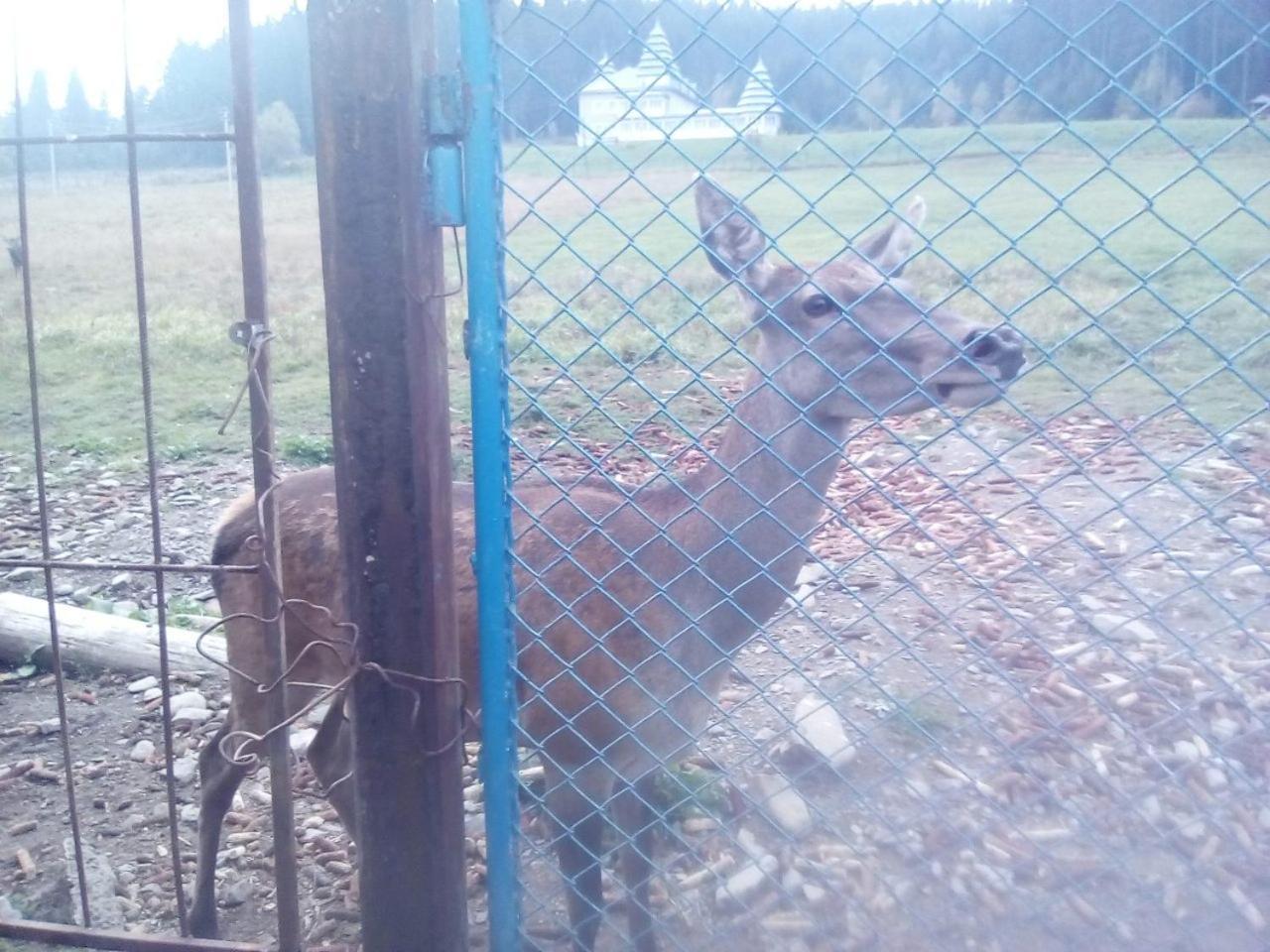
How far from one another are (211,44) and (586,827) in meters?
4.20

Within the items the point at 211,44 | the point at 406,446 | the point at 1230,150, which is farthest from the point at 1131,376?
the point at 406,446

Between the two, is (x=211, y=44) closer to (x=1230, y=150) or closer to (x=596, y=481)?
(x=596, y=481)

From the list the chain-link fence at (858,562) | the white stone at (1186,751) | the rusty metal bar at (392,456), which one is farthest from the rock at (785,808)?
the rusty metal bar at (392,456)

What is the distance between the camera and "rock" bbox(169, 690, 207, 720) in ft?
17.2

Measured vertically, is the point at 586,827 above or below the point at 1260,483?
below

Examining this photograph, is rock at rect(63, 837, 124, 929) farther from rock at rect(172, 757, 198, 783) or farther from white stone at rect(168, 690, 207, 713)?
white stone at rect(168, 690, 207, 713)

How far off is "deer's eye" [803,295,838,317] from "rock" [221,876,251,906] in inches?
103

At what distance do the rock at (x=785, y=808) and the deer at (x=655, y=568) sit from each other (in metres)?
0.46

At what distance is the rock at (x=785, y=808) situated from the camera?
165 inches

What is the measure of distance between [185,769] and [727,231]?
3.08 meters

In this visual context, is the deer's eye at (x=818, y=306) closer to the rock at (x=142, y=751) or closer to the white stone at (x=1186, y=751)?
the white stone at (x=1186, y=751)

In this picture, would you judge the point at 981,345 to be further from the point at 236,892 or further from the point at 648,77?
the point at 236,892

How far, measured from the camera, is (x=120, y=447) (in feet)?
31.1

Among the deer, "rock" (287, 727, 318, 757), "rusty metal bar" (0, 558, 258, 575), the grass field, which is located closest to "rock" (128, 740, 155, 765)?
"rock" (287, 727, 318, 757)
